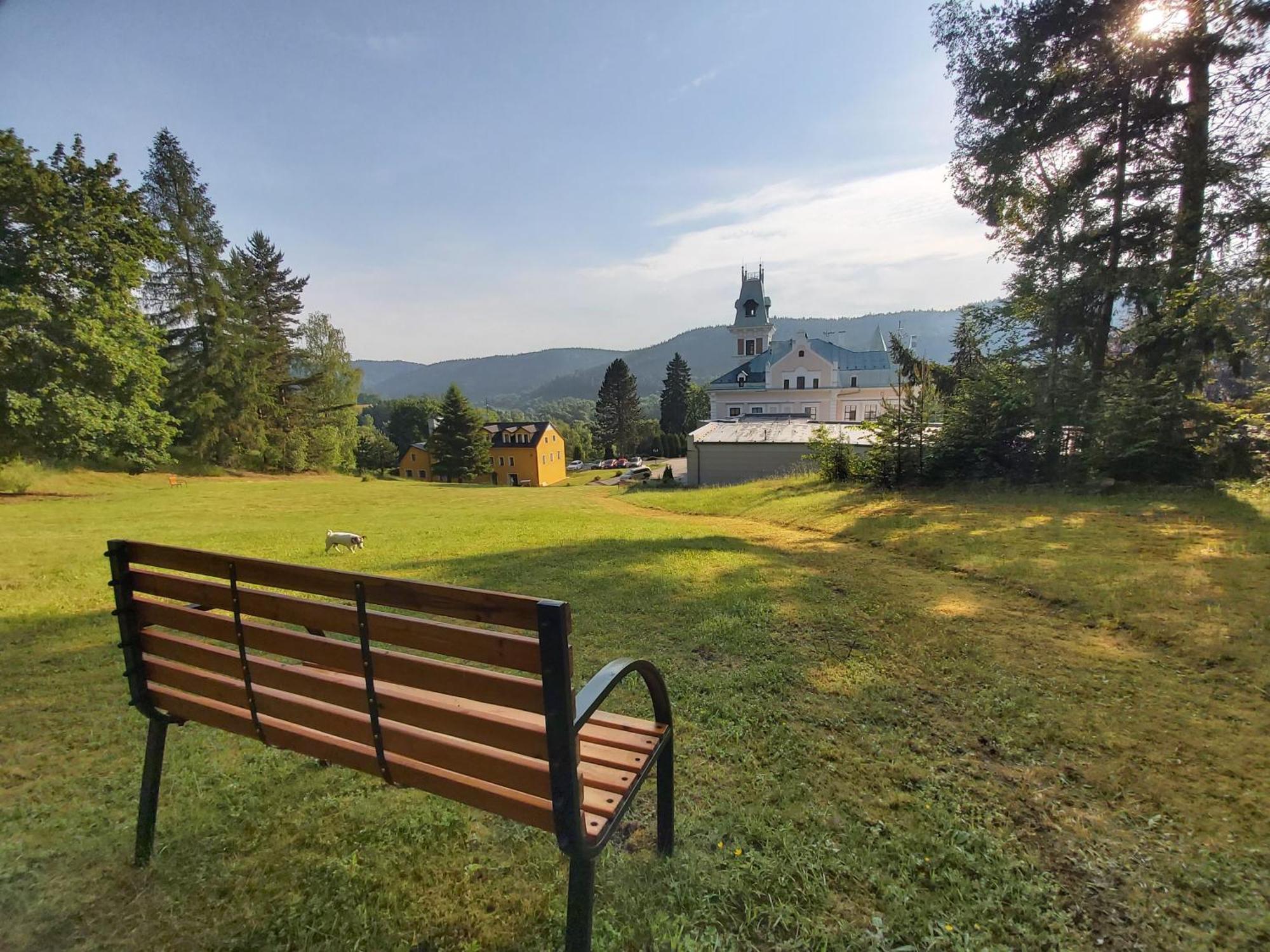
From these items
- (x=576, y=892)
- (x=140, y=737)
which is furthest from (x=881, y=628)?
Result: (x=140, y=737)

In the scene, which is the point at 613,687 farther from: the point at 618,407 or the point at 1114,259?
the point at 618,407

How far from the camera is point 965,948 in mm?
1876

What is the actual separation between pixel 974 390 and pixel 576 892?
16122 millimetres

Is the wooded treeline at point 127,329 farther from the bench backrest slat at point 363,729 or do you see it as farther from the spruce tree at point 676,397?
the spruce tree at point 676,397

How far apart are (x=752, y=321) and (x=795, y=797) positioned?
2394 inches

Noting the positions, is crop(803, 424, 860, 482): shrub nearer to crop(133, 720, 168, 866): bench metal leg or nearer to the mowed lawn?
the mowed lawn

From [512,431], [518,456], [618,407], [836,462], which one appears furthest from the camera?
[618,407]

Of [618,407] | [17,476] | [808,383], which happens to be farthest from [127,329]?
[618,407]

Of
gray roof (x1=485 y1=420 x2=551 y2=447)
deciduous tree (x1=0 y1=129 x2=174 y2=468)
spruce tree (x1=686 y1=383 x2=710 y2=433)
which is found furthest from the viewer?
spruce tree (x1=686 y1=383 x2=710 y2=433)

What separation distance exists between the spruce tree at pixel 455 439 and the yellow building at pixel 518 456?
415cm

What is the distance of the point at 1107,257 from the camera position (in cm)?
1321

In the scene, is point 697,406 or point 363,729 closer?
point 363,729

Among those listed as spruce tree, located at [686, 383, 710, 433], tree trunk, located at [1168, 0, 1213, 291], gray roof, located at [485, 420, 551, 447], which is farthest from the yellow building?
tree trunk, located at [1168, 0, 1213, 291]

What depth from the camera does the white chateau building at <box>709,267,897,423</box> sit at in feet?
151
